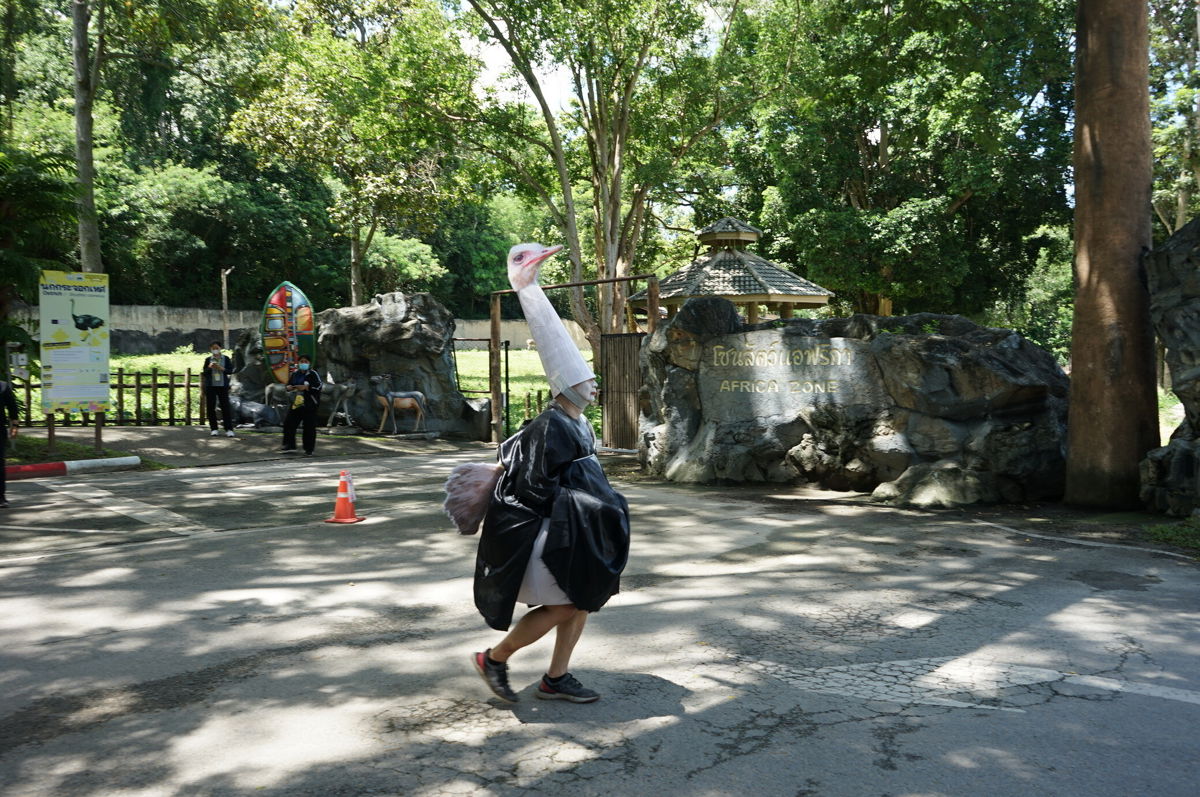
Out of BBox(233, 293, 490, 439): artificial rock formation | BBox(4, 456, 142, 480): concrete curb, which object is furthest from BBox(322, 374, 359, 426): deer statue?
BBox(4, 456, 142, 480): concrete curb

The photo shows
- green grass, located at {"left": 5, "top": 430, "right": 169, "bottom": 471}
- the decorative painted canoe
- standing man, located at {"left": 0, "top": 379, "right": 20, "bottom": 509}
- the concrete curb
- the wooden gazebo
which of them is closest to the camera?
standing man, located at {"left": 0, "top": 379, "right": 20, "bottom": 509}

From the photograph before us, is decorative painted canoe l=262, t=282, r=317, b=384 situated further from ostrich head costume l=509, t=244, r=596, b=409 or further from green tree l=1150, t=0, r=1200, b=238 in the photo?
green tree l=1150, t=0, r=1200, b=238

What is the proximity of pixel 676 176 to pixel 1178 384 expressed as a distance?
1771 cm

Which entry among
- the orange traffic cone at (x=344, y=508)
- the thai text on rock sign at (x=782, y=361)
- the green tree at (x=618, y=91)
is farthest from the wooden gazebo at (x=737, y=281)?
the orange traffic cone at (x=344, y=508)

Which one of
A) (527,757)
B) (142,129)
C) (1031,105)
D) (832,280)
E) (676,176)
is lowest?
(527,757)

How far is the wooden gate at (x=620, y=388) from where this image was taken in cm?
1666

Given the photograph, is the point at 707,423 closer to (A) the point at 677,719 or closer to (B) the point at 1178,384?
(B) the point at 1178,384

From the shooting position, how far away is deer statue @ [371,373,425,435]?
20281 millimetres

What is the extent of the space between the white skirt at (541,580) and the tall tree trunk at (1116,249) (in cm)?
791

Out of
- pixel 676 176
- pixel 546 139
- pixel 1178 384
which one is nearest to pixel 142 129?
pixel 546 139

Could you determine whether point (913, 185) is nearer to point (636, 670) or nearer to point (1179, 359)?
point (1179, 359)

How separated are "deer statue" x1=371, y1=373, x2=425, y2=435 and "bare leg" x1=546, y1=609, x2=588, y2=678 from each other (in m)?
16.2

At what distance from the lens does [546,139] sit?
1067 inches

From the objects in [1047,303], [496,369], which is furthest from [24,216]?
[1047,303]
